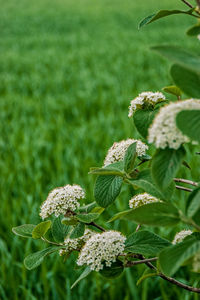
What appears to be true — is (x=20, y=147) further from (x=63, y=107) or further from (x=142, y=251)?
(x=142, y=251)

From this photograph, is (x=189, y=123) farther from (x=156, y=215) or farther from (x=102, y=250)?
(x=102, y=250)

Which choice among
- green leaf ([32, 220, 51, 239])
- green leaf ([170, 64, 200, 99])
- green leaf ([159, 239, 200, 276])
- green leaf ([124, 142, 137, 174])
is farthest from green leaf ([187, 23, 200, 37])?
green leaf ([32, 220, 51, 239])

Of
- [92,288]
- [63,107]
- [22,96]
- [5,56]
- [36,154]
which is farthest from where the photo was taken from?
[5,56]

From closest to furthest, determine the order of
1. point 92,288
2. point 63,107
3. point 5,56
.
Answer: point 92,288 → point 63,107 → point 5,56

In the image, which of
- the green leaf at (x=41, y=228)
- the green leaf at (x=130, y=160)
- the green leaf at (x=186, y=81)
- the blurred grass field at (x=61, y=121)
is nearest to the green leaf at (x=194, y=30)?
the green leaf at (x=186, y=81)

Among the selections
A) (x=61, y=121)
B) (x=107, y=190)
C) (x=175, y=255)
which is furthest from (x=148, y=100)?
(x=61, y=121)

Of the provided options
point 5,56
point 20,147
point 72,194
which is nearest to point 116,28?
point 5,56

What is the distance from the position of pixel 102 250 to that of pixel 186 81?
322 millimetres

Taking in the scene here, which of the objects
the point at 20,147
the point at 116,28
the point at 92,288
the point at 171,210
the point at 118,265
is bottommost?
the point at 92,288

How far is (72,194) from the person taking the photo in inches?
29.9

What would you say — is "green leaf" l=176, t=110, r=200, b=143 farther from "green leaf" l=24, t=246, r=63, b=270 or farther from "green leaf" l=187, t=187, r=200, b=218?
"green leaf" l=24, t=246, r=63, b=270

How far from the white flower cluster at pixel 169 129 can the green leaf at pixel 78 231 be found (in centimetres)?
30

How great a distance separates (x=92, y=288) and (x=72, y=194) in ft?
4.12

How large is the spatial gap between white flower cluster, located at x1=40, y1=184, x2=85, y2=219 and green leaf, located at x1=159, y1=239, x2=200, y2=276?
25 centimetres
